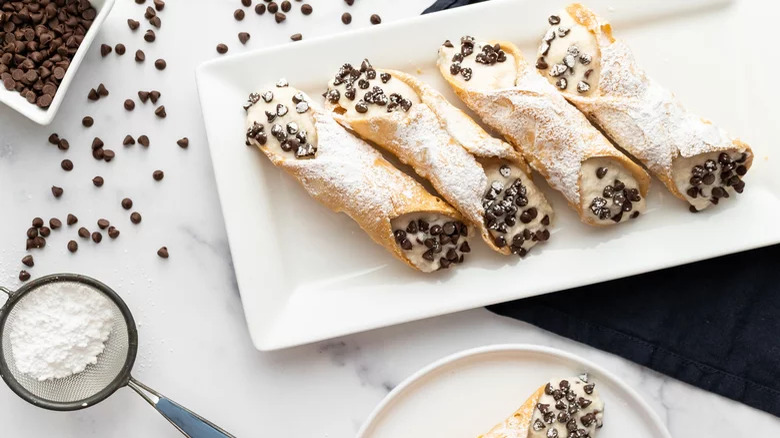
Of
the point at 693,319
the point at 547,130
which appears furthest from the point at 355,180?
the point at 693,319

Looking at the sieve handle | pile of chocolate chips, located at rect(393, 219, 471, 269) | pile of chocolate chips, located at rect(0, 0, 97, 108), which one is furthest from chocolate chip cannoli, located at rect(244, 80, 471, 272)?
the sieve handle

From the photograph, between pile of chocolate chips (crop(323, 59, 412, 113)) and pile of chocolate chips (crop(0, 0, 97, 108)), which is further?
pile of chocolate chips (crop(0, 0, 97, 108))

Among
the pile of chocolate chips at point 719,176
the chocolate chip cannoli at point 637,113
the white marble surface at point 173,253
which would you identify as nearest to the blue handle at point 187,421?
the white marble surface at point 173,253

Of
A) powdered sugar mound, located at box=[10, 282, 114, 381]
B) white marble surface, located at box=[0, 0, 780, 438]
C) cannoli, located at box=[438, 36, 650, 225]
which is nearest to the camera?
cannoli, located at box=[438, 36, 650, 225]

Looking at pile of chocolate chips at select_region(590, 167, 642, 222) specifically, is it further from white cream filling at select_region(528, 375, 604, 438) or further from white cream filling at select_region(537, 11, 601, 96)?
white cream filling at select_region(528, 375, 604, 438)

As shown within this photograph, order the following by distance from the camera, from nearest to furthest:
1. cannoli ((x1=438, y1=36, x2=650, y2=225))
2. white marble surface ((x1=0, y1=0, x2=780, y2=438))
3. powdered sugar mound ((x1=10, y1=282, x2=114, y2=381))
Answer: cannoli ((x1=438, y1=36, x2=650, y2=225)), powdered sugar mound ((x1=10, y1=282, x2=114, y2=381)), white marble surface ((x1=0, y1=0, x2=780, y2=438))

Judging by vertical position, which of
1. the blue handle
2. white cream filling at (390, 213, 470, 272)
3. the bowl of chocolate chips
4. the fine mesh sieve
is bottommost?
the blue handle
